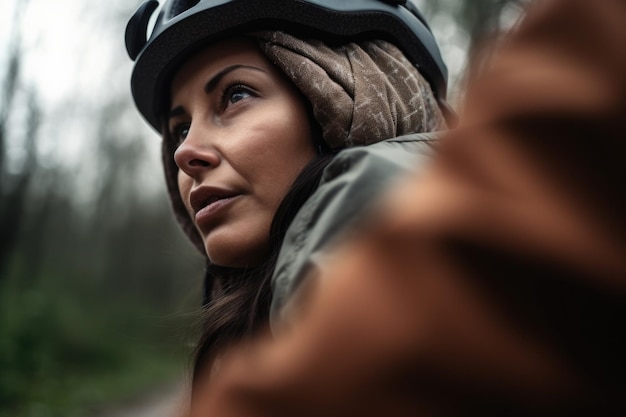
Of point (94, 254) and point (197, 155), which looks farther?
point (94, 254)

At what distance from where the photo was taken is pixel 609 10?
0.60m

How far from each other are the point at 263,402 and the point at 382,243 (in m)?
0.21

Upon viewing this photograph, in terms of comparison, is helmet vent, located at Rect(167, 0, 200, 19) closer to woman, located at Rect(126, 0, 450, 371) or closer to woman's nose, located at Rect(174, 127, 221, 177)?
woman, located at Rect(126, 0, 450, 371)

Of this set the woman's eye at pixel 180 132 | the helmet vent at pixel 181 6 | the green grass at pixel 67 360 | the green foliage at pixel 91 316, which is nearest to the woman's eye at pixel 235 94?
the woman's eye at pixel 180 132

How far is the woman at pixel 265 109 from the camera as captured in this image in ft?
5.24

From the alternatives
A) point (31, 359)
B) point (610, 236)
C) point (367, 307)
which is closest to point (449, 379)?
point (367, 307)

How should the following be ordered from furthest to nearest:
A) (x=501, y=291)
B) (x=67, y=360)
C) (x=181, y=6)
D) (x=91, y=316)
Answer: (x=91, y=316) < (x=67, y=360) < (x=181, y=6) < (x=501, y=291)

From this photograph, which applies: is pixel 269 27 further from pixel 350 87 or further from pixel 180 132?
pixel 180 132

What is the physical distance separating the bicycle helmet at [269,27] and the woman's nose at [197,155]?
14.3 inches

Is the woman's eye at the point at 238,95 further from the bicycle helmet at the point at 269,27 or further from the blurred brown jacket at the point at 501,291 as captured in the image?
the blurred brown jacket at the point at 501,291

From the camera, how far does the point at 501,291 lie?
55 cm

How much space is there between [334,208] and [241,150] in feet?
2.60

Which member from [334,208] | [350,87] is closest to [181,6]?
[350,87]

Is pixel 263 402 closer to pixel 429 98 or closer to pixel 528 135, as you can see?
pixel 528 135
